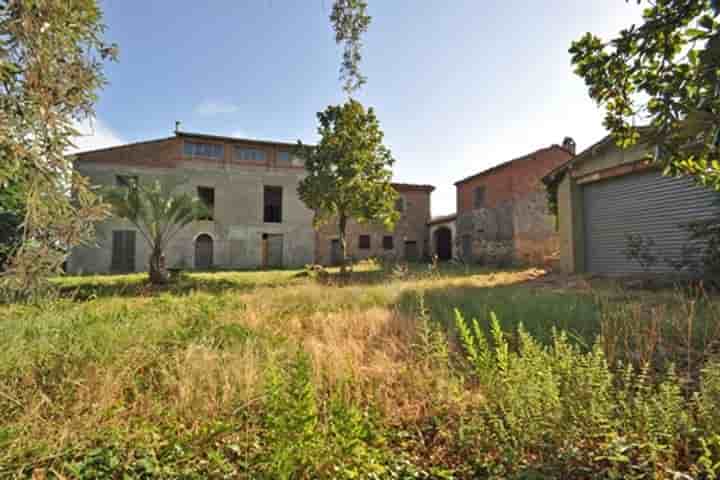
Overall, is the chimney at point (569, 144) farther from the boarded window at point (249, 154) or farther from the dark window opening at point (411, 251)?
the boarded window at point (249, 154)

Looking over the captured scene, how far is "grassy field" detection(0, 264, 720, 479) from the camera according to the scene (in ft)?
5.45

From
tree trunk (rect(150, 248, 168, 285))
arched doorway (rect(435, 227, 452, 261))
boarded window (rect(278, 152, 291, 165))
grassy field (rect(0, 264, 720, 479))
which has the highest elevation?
boarded window (rect(278, 152, 291, 165))

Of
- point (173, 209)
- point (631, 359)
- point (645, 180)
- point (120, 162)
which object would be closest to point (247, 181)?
point (120, 162)

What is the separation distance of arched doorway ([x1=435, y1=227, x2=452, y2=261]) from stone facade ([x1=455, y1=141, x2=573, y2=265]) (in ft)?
14.2

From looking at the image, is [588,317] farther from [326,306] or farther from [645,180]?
[645,180]

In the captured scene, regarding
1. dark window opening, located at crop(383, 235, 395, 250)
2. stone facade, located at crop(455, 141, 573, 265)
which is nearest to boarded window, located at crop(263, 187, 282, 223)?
dark window opening, located at crop(383, 235, 395, 250)

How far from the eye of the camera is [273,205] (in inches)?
851

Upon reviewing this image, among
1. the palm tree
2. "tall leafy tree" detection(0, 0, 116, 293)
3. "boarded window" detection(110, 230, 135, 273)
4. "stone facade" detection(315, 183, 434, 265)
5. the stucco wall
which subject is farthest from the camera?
"stone facade" detection(315, 183, 434, 265)

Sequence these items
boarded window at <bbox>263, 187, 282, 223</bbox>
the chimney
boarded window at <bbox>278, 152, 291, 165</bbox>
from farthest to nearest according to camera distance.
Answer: boarded window at <bbox>263, 187, 282, 223</bbox>
boarded window at <bbox>278, 152, 291, 165</bbox>
the chimney

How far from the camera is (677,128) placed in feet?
5.92

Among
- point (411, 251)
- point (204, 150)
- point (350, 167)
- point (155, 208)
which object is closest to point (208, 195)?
point (204, 150)

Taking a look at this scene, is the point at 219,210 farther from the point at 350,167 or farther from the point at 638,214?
the point at 638,214

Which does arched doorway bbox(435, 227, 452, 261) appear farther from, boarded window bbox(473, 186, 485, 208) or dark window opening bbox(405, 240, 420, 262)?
boarded window bbox(473, 186, 485, 208)

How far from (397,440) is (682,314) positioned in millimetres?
4565
